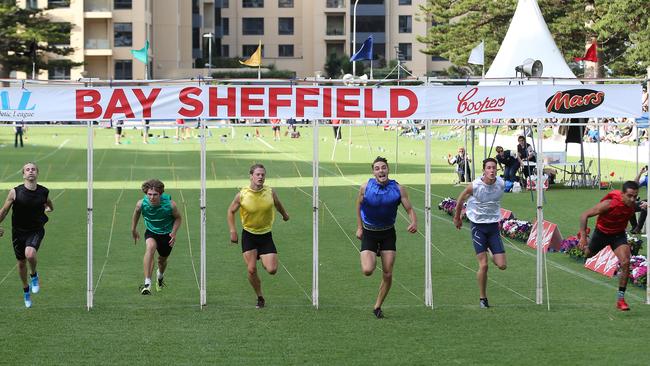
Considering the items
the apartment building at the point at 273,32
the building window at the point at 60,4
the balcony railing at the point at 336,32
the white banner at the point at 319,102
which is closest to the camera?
the white banner at the point at 319,102

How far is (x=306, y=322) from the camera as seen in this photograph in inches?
571

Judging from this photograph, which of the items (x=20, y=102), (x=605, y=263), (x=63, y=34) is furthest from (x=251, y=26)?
(x=20, y=102)

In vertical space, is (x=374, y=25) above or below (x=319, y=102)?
above

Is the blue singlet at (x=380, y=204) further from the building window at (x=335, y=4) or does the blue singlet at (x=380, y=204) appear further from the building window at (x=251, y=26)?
the building window at (x=251, y=26)

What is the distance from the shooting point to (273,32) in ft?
429

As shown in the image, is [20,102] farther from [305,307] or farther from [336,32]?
[336,32]

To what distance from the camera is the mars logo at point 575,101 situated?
637 inches

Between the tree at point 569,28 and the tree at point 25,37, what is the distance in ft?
83.8

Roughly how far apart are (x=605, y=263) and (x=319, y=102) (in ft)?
19.2

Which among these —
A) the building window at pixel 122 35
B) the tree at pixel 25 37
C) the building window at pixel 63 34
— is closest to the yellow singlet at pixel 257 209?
the tree at pixel 25 37

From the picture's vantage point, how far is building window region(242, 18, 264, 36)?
132750 millimetres

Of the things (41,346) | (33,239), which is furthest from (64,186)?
(41,346)

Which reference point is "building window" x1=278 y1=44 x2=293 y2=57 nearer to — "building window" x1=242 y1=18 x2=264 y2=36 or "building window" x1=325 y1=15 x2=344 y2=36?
"building window" x1=242 y1=18 x2=264 y2=36

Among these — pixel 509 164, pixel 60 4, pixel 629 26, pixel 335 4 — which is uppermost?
pixel 335 4
